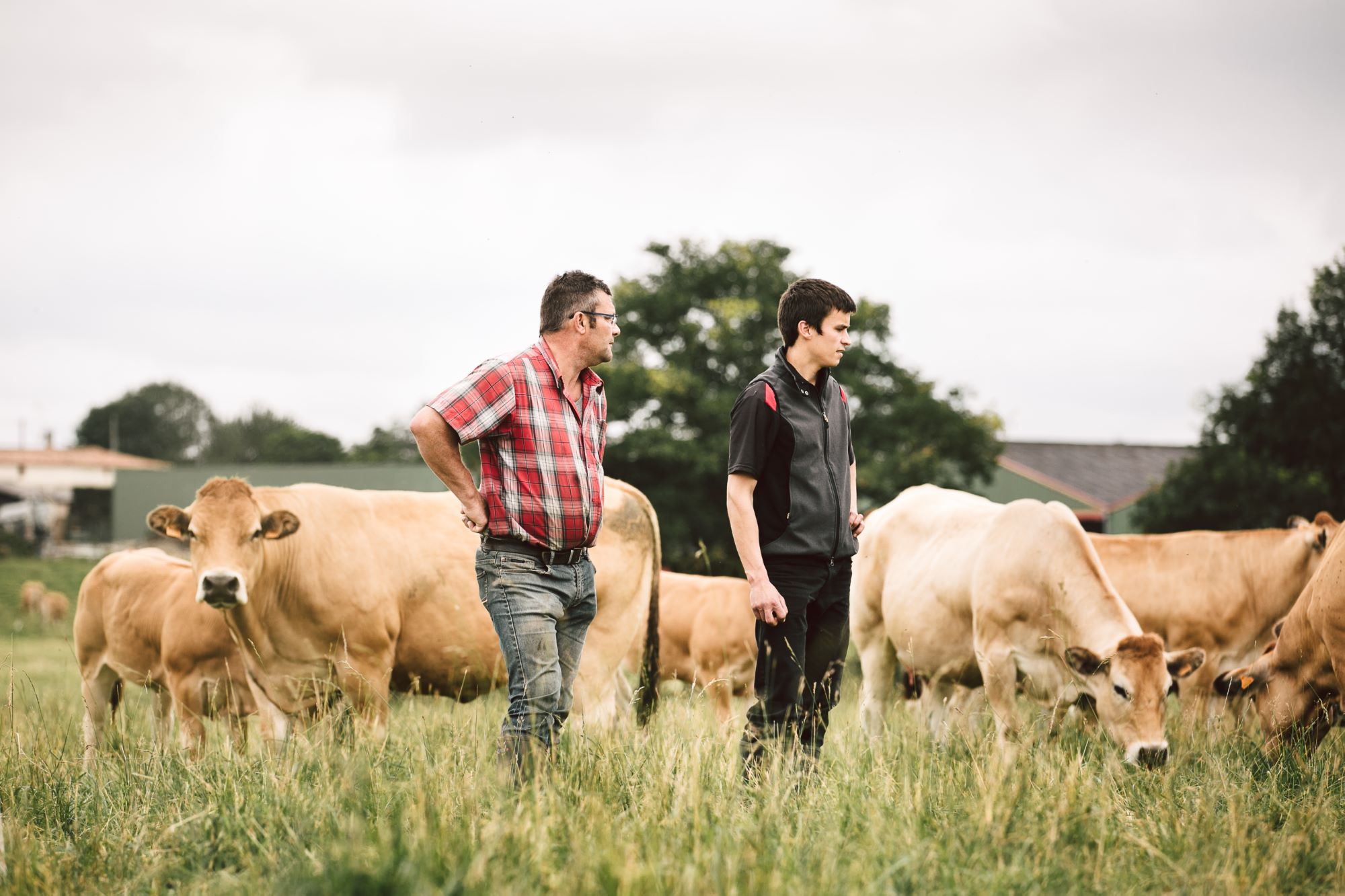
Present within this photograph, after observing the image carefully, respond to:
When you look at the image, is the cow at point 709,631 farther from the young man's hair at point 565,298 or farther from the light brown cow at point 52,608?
the light brown cow at point 52,608

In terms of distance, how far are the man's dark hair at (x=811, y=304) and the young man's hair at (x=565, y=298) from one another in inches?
35.0

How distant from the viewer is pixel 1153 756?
18.1 ft

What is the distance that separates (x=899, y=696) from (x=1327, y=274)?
73.2 ft

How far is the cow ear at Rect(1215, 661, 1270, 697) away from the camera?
650 cm

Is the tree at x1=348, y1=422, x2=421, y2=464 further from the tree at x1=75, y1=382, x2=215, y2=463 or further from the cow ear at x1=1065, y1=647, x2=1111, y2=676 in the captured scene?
the cow ear at x1=1065, y1=647, x2=1111, y2=676

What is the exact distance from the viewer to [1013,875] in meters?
3.11

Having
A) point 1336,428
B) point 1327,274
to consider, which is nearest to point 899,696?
point 1336,428

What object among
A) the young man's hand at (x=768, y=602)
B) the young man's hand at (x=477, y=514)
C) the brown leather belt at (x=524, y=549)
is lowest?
the young man's hand at (x=768, y=602)

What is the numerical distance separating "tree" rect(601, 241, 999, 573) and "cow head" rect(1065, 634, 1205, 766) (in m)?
23.2

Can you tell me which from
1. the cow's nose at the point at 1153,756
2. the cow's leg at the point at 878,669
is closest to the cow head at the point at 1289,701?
the cow's nose at the point at 1153,756

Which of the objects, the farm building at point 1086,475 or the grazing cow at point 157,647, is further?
the farm building at point 1086,475

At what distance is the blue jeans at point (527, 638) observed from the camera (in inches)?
163

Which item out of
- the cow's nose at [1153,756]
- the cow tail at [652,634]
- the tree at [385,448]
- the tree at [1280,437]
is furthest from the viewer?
the tree at [385,448]

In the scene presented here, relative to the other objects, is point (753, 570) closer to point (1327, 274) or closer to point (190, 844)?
point (190, 844)
